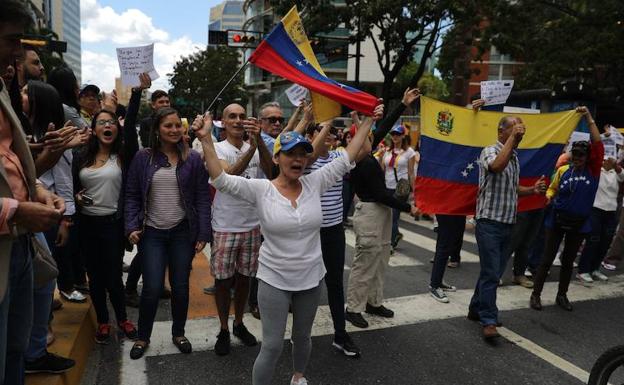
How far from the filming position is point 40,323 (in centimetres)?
297

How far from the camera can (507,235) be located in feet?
14.9

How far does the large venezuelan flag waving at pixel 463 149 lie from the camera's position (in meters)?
5.31

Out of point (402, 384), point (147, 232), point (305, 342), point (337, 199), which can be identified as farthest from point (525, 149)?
point (147, 232)

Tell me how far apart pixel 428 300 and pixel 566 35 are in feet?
53.8

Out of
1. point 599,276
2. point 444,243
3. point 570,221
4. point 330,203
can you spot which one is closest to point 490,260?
point 444,243

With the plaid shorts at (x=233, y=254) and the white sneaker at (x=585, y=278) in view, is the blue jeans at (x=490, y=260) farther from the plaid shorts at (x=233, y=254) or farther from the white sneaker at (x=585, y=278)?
the white sneaker at (x=585, y=278)

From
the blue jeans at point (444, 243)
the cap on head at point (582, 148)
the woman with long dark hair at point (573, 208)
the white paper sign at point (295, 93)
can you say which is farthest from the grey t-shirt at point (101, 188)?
the cap on head at point (582, 148)

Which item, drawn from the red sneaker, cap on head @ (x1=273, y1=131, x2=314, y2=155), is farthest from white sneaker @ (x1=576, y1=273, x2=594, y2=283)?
the red sneaker

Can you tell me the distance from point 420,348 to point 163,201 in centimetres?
256

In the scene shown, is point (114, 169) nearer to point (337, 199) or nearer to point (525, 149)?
point (337, 199)

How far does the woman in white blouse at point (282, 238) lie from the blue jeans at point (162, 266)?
3.31 feet

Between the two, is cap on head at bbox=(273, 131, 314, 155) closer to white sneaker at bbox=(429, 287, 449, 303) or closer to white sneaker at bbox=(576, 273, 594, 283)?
white sneaker at bbox=(429, 287, 449, 303)

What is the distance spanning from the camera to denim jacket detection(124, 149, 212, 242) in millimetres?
3656

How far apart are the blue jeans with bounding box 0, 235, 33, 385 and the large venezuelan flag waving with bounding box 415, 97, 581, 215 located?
4.19 metres
